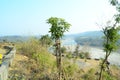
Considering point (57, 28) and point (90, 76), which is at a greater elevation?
point (57, 28)

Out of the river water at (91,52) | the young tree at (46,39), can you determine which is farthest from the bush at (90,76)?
the young tree at (46,39)

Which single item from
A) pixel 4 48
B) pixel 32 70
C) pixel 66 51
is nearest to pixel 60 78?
pixel 32 70

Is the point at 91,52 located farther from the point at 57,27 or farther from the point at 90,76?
the point at 57,27

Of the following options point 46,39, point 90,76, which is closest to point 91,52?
point 90,76

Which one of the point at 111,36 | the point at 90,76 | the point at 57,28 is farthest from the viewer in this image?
the point at 90,76

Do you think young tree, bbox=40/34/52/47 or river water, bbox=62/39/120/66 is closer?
young tree, bbox=40/34/52/47

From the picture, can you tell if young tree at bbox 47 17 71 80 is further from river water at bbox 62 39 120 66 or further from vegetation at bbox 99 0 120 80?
vegetation at bbox 99 0 120 80

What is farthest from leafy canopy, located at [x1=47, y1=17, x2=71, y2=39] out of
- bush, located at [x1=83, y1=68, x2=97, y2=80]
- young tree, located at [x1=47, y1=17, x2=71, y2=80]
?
bush, located at [x1=83, y1=68, x2=97, y2=80]

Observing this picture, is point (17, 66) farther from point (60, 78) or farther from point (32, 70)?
point (60, 78)

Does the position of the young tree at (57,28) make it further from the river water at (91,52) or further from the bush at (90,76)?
the bush at (90,76)

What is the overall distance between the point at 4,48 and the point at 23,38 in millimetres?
1533

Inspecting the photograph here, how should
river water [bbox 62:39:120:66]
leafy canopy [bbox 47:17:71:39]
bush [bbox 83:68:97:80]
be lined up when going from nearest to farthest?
1. leafy canopy [bbox 47:17:71:39]
2. bush [bbox 83:68:97:80]
3. river water [bbox 62:39:120:66]

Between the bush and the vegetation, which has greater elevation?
the vegetation

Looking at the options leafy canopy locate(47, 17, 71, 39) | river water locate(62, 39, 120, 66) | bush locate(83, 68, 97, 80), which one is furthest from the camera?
river water locate(62, 39, 120, 66)
